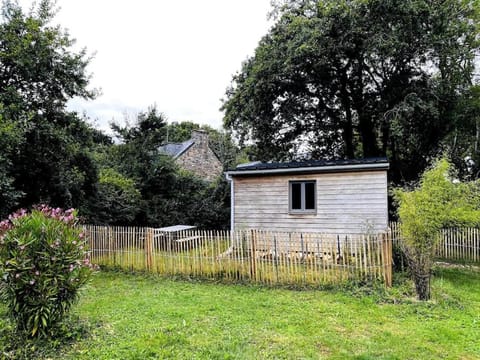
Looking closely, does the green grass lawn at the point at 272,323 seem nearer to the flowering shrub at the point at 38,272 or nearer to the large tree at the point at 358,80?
the flowering shrub at the point at 38,272

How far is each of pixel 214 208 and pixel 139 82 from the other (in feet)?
30.1

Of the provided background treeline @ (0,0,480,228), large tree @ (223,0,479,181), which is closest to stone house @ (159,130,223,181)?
background treeline @ (0,0,480,228)

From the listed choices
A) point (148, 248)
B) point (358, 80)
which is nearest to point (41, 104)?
point (148, 248)

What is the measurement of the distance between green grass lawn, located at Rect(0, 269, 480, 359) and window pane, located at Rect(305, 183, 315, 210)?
399 centimetres

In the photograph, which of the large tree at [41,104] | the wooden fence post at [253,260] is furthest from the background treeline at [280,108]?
the wooden fence post at [253,260]

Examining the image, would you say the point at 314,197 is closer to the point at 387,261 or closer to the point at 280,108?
the point at 387,261

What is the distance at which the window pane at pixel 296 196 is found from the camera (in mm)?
10461

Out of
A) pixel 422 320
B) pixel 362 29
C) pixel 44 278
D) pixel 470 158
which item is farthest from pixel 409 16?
pixel 44 278

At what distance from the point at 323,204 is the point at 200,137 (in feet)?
49.8

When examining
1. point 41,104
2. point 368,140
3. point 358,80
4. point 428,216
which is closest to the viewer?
point 428,216

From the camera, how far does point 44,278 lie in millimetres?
4344

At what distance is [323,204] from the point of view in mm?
10055

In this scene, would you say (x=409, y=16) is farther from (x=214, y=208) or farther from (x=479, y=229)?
(x=214, y=208)

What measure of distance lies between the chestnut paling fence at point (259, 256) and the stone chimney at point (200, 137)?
15.2 m
